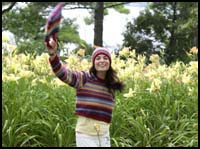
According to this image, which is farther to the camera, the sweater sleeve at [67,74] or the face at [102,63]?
the face at [102,63]

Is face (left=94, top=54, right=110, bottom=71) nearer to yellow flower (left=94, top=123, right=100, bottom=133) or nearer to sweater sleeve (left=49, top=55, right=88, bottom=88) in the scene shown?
sweater sleeve (left=49, top=55, right=88, bottom=88)

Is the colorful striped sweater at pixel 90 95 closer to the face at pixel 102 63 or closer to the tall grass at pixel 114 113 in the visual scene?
the face at pixel 102 63

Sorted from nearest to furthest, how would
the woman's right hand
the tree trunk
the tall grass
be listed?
1. the woman's right hand
2. the tall grass
3. the tree trunk

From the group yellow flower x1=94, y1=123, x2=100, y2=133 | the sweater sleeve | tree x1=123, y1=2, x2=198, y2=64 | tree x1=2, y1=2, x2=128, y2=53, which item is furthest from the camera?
tree x1=123, y1=2, x2=198, y2=64

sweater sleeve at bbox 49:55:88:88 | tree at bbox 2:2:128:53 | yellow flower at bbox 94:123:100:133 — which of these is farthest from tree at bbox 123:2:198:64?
yellow flower at bbox 94:123:100:133

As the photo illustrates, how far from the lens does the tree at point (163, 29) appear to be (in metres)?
13.9

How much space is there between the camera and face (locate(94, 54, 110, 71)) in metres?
3.34

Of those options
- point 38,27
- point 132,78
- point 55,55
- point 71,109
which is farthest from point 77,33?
point 55,55

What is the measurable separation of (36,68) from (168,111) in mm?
1553

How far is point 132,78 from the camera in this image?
534 cm

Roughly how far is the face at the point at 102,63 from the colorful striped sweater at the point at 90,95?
9 centimetres

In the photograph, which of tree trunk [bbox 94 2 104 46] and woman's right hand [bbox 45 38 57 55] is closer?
woman's right hand [bbox 45 38 57 55]

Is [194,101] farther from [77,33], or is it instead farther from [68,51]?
[77,33]

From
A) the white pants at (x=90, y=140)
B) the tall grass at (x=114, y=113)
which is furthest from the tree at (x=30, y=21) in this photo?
the white pants at (x=90, y=140)
